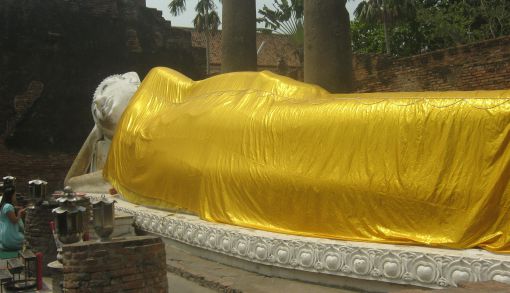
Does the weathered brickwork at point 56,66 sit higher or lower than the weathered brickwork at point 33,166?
higher

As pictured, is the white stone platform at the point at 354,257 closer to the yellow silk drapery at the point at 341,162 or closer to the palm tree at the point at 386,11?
the yellow silk drapery at the point at 341,162

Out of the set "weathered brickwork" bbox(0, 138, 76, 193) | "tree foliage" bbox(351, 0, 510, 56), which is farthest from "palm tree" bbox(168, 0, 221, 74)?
"weathered brickwork" bbox(0, 138, 76, 193)

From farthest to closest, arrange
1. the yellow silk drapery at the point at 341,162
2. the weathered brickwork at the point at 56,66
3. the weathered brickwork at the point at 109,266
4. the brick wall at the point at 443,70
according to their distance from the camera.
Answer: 1. the weathered brickwork at the point at 56,66
2. the brick wall at the point at 443,70
3. the yellow silk drapery at the point at 341,162
4. the weathered brickwork at the point at 109,266

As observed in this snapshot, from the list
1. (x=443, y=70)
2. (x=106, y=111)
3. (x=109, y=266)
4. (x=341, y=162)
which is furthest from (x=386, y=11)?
(x=109, y=266)

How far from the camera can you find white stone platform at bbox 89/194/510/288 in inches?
135

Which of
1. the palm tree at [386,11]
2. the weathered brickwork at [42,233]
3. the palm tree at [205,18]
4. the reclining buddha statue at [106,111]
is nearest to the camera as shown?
the weathered brickwork at [42,233]

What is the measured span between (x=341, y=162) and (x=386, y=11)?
16150 millimetres

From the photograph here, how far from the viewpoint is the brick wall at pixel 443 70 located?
758 centimetres

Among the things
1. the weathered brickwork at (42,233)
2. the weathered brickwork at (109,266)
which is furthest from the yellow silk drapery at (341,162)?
the weathered brickwork at (109,266)

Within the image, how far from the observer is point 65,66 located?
1360 centimetres

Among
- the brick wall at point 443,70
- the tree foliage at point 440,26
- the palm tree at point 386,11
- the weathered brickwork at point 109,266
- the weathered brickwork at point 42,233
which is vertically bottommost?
the weathered brickwork at point 42,233

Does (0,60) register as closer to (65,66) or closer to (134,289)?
(65,66)

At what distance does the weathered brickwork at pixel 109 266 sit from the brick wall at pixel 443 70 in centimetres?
566

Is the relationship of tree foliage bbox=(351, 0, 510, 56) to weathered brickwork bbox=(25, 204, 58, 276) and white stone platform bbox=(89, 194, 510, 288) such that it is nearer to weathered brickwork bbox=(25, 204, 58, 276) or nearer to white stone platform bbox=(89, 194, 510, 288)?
white stone platform bbox=(89, 194, 510, 288)
